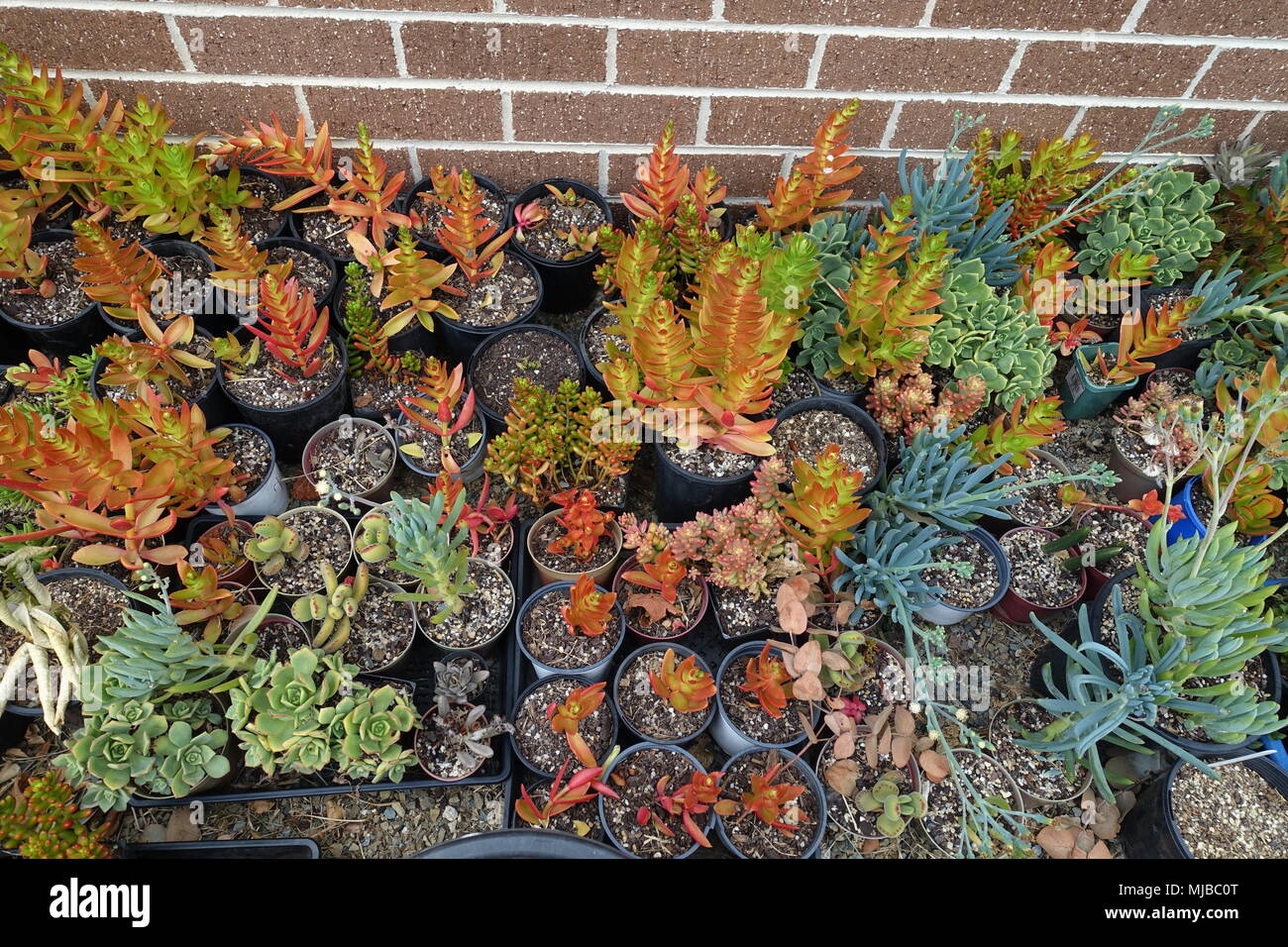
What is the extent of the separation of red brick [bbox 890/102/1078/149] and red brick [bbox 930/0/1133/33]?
23 cm

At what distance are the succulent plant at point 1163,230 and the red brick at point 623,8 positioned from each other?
4.31 feet

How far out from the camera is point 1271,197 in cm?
238

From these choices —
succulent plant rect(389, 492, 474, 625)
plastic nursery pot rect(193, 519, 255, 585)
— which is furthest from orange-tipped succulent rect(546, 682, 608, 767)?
plastic nursery pot rect(193, 519, 255, 585)

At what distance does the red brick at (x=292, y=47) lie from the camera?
2064 millimetres

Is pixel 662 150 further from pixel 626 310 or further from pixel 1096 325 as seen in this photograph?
pixel 1096 325

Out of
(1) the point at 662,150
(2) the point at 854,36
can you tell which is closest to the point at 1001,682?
(1) the point at 662,150

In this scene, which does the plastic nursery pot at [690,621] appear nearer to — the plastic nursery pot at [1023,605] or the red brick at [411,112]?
the plastic nursery pot at [1023,605]

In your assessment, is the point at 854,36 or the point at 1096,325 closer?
the point at 854,36

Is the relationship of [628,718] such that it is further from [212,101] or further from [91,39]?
[91,39]

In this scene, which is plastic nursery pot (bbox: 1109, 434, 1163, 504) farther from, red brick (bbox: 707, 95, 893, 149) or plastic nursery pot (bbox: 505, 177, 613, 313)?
plastic nursery pot (bbox: 505, 177, 613, 313)

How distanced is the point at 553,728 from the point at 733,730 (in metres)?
0.40

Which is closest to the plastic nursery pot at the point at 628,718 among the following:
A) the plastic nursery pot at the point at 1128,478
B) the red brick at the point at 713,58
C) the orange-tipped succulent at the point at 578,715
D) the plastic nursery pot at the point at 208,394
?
the orange-tipped succulent at the point at 578,715
